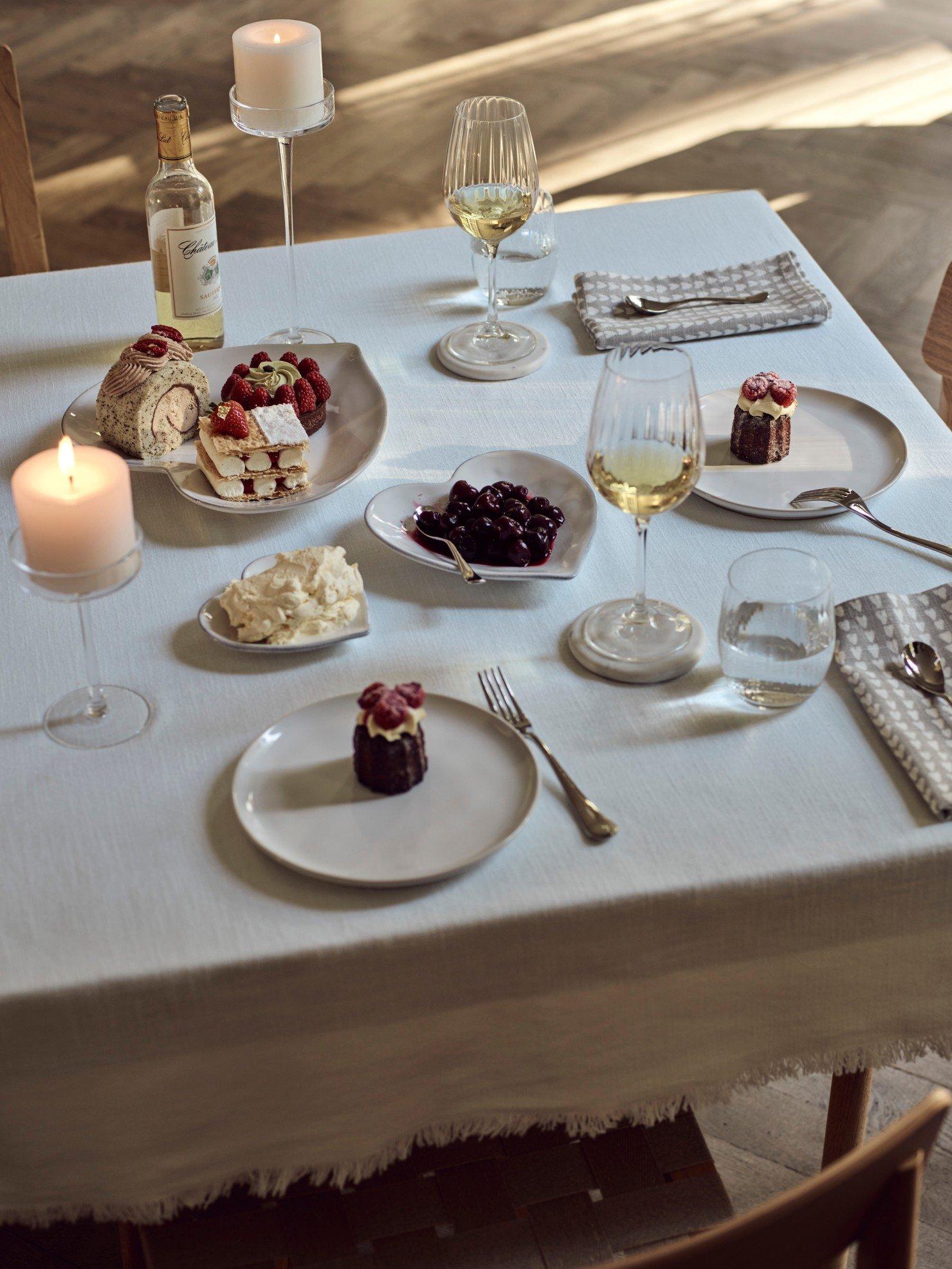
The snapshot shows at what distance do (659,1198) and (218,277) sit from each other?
98 cm

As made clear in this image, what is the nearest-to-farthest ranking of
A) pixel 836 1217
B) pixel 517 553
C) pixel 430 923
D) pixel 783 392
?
1. pixel 836 1217
2. pixel 430 923
3. pixel 517 553
4. pixel 783 392

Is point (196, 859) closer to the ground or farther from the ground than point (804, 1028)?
farther from the ground

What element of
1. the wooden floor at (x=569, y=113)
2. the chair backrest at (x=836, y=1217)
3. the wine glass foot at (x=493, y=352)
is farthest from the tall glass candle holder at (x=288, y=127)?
the wooden floor at (x=569, y=113)

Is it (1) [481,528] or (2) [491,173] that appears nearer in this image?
(1) [481,528]

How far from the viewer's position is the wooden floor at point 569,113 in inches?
140

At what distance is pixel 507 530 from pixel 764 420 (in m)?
0.29

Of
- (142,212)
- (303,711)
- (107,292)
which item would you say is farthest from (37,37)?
(303,711)

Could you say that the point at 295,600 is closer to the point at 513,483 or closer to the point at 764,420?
the point at 513,483

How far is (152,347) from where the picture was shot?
123 cm

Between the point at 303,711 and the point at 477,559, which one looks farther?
the point at 477,559

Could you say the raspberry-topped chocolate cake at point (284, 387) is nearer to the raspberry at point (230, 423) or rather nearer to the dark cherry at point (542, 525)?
the raspberry at point (230, 423)

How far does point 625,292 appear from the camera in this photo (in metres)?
1.48

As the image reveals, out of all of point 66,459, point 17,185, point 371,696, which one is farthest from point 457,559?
point 17,185

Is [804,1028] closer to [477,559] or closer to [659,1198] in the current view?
[659,1198]
